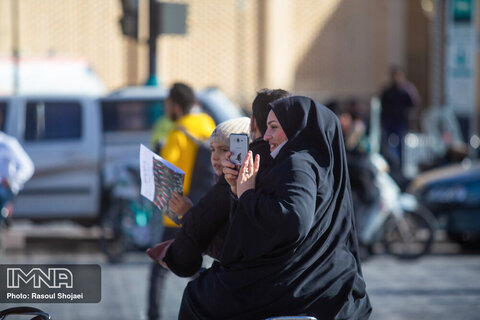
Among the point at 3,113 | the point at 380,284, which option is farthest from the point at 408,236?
the point at 3,113

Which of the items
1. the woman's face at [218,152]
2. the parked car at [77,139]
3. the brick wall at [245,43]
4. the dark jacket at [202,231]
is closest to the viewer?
the dark jacket at [202,231]

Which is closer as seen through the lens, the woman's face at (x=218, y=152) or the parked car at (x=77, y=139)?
the woman's face at (x=218, y=152)

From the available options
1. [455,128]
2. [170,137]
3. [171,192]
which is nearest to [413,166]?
[455,128]

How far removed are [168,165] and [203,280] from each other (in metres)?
0.54

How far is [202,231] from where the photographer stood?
3.63m

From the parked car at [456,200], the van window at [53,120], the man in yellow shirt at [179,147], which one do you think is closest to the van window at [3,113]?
the van window at [53,120]

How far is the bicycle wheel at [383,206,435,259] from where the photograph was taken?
10422mm

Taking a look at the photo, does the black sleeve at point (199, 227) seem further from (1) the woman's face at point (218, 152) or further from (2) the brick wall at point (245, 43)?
(2) the brick wall at point (245, 43)

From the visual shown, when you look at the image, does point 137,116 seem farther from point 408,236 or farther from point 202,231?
point 202,231

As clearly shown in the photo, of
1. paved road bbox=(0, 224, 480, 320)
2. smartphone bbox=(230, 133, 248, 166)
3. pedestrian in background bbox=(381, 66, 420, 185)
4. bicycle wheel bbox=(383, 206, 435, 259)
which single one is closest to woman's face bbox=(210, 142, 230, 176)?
smartphone bbox=(230, 133, 248, 166)

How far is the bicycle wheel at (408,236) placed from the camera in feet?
34.2

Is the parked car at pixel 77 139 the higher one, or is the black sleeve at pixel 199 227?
the black sleeve at pixel 199 227

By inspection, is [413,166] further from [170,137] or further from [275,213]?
[275,213]

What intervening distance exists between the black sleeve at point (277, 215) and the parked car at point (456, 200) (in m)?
8.02
